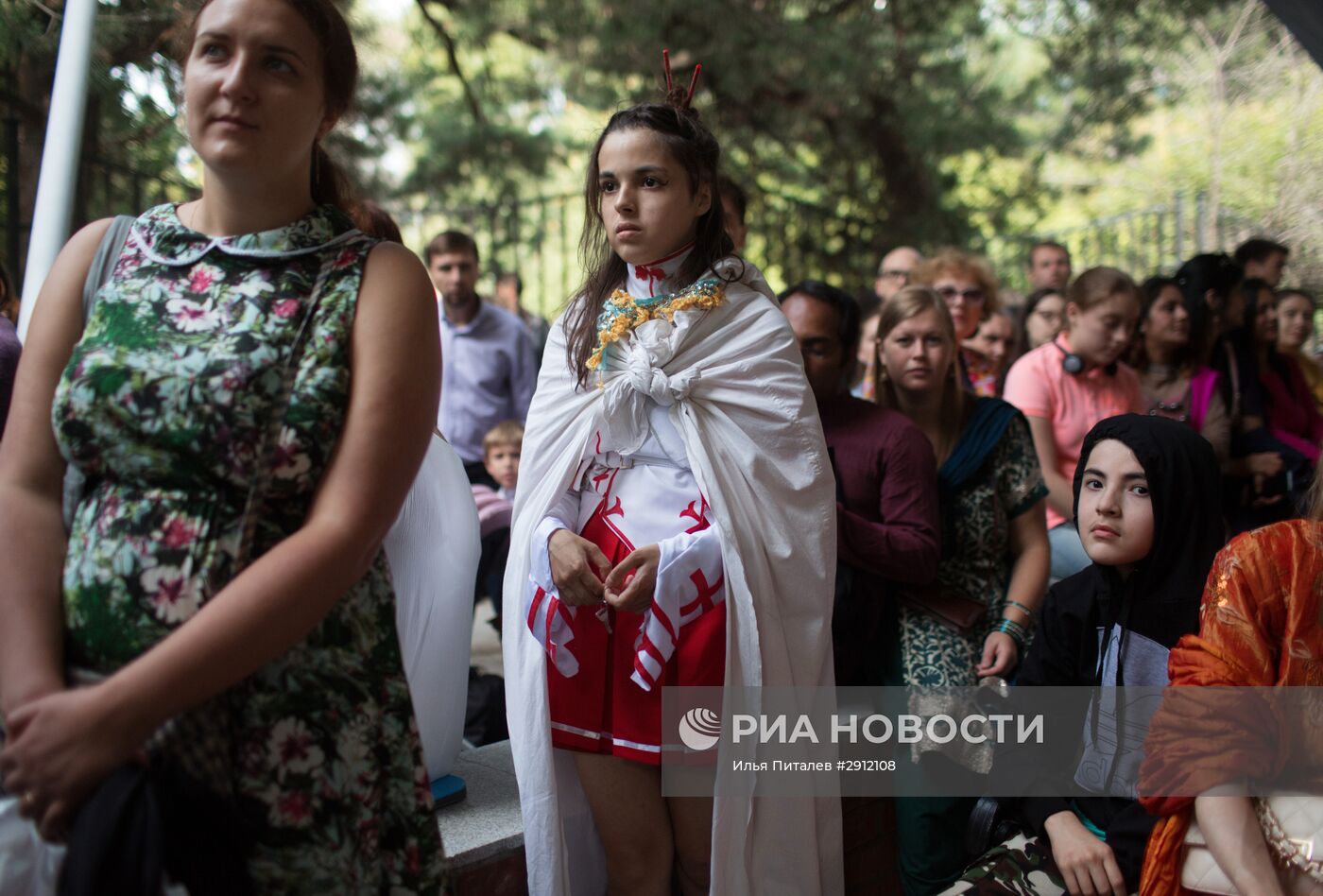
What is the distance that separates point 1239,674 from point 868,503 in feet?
3.67

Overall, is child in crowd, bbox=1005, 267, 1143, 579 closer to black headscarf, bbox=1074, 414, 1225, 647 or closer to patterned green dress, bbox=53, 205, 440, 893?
black headscarf, bbox=1074, 414, 1225, 647

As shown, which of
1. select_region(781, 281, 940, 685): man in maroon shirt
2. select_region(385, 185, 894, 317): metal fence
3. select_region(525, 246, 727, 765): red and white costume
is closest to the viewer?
select_region(525, 246, 727, 765): red and white costume

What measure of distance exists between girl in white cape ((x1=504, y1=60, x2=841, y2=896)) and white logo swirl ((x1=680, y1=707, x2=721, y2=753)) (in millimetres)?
57

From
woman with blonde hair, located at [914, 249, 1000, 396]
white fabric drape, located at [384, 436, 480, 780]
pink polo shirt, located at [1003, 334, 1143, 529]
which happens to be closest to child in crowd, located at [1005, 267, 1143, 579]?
pink polo shirt, located at [1003, 334, 1143, 529]

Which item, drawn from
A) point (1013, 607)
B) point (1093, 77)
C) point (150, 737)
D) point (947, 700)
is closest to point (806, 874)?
A: point (947, 700)

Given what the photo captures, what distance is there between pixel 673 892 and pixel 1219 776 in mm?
1097

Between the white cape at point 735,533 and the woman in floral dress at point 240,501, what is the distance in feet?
2.68

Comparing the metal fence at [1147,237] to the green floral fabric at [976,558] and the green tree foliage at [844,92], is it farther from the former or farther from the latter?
the green floral fabric at [976,558]

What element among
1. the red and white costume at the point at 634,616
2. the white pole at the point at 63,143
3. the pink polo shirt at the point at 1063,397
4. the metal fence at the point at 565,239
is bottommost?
the red and white costume at the point at 634,616

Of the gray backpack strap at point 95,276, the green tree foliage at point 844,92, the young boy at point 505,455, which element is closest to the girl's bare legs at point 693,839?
the gray backpack strap at point 95,276

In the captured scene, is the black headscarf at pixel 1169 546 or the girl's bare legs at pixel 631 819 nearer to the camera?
the girl's bare legs at pixel 631 819

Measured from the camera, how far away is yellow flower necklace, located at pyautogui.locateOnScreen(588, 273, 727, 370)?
2.28 m

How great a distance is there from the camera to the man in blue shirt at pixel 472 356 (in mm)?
5535

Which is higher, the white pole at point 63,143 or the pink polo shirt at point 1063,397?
the white pole at point 63,143
